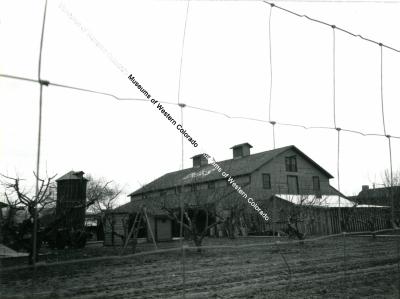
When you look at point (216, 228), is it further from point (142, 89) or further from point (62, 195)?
point (142, 89)

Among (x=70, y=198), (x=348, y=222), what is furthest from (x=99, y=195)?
(x=348, y=222)

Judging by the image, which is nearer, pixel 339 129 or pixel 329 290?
pixel 339 129

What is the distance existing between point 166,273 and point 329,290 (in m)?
4.12

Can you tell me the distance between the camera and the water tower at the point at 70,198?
34.0ft

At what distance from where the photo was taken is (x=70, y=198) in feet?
36.6

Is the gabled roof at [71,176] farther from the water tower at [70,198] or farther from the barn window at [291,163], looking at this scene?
the barn window at [291,163]

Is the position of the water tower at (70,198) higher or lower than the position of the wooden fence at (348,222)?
higher

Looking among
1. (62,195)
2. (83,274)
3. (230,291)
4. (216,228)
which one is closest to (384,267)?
(230,291)

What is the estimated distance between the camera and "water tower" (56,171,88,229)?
1037 centimetres

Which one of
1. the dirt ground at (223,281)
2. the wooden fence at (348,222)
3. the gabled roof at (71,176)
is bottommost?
the dirt ground at (223,281)

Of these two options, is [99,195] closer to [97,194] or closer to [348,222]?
[97,194]

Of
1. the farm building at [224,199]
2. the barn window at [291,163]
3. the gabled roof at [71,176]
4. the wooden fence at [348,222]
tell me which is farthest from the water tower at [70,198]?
the wooden fence at [348,222]

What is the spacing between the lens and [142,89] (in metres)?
4.03

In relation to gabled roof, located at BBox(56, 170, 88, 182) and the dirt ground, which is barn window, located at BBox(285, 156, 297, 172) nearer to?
the dirt ground
